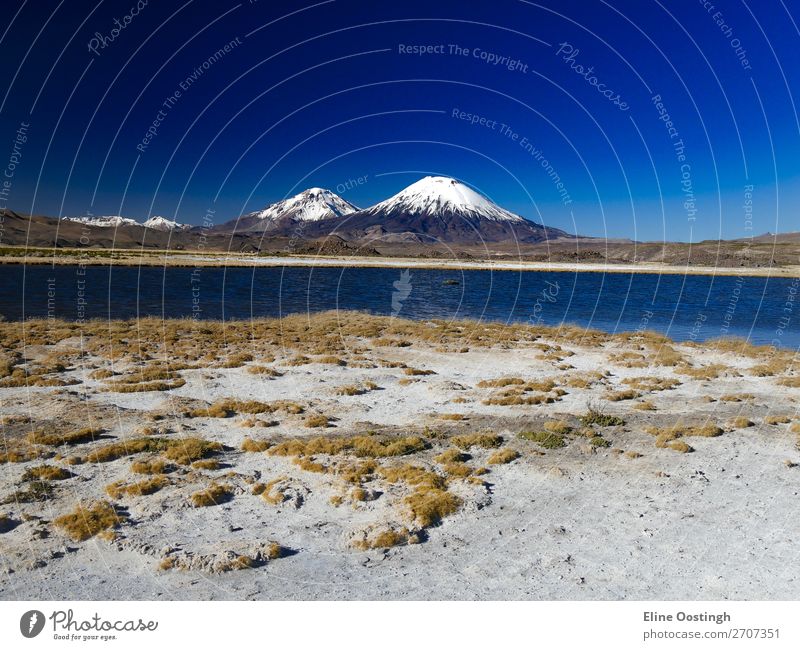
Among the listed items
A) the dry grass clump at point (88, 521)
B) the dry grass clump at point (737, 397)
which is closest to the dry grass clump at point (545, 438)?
the dry grass clump at point (737, 397)

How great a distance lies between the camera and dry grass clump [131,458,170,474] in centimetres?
1520

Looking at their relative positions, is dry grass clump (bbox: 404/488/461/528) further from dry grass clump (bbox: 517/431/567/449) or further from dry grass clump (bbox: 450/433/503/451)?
dry grass clump (bbox: 517/431/567/449)

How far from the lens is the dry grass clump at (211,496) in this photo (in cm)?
1348

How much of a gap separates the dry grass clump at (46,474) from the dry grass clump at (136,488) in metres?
1.50

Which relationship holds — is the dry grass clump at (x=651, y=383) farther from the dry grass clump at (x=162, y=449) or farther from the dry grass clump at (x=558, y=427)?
the dry grass clump at (x=162, y=449)

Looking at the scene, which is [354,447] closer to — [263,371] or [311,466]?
[311,466]

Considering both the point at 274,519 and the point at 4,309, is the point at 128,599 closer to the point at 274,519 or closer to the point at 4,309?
the point at 274,519

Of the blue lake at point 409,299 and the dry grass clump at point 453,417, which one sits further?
the blue lake at point 409,299

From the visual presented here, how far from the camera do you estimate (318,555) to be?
37.2ft

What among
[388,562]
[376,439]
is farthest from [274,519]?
[376,439]

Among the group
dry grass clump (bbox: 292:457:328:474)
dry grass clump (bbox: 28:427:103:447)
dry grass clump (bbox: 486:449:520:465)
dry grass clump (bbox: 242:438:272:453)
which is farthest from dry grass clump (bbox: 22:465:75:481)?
dry grass clump (bbox: 486:449:520:465)

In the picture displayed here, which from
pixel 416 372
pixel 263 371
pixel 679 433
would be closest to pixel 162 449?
pixel 263 371
